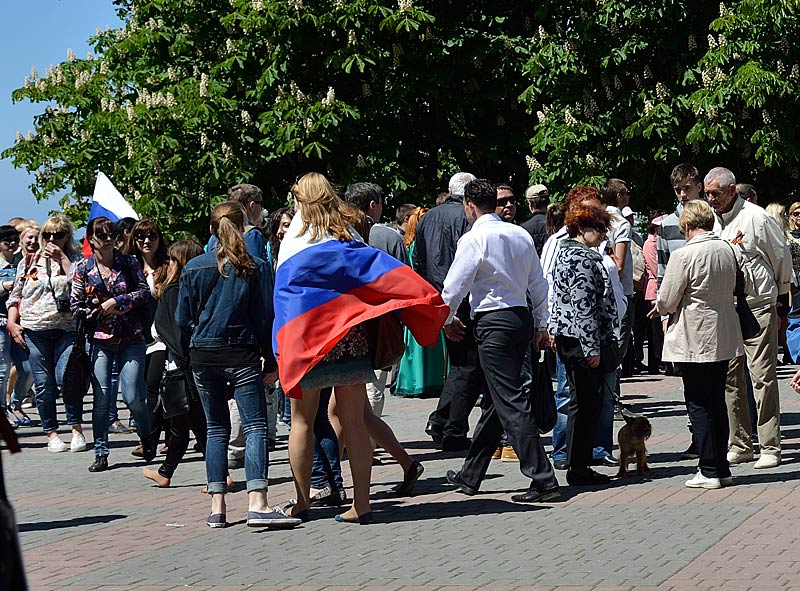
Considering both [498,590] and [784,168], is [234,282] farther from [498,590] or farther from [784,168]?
[784,168]

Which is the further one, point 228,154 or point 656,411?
point 228,154

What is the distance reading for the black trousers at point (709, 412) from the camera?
355 inches

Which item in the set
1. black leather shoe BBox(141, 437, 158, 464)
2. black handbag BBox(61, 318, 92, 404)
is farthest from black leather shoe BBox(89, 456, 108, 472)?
black handbag BBox(61, 318, 92, 404)

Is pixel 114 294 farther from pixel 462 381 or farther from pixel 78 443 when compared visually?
pixel 462 381

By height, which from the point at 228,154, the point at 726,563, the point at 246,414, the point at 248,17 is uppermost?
the point at 248,17

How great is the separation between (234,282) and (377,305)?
907 millimetres

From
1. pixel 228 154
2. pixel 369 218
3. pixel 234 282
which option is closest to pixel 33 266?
pixel 369 218

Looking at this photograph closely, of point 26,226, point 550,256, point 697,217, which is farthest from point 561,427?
point 26,226

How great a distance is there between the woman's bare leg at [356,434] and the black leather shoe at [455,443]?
3.00m

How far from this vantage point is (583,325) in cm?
930

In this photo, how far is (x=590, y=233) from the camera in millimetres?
9477

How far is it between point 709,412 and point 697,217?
126 cm

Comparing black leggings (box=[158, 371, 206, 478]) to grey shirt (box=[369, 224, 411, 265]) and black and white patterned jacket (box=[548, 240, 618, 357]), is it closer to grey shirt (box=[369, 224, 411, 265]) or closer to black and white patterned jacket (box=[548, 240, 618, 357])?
grey shirt (box=[369, 224, 411, 265])

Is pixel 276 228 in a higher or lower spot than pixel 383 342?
higher
